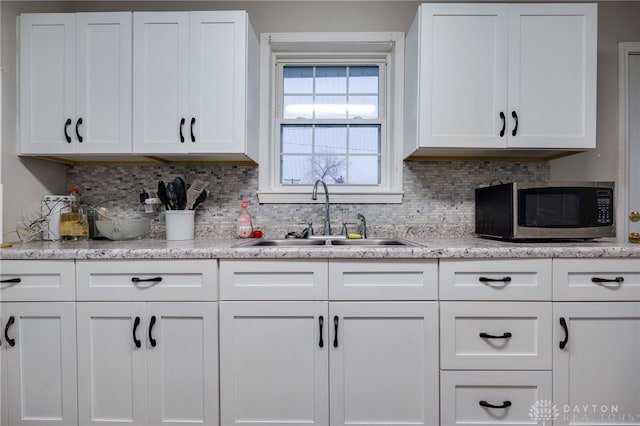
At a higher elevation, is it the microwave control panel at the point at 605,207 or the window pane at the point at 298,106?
the window pane at the point at 298,106

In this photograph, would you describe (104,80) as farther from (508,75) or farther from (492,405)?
(492,405)

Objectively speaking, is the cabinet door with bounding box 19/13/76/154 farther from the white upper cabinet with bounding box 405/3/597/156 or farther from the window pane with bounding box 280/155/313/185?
the white upper cabinet with bounding box 405/3/597/156

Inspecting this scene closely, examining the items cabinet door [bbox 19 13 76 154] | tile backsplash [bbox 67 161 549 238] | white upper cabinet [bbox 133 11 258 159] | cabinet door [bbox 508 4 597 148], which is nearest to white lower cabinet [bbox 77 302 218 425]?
tile backsplash [bbox 67 161 549 238]

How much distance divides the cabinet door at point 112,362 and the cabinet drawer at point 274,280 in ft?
1.32

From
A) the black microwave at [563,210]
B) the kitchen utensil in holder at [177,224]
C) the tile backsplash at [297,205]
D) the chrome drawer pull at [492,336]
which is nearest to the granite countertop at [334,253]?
the black microwave at [563,210]

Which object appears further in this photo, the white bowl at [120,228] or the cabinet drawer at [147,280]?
the white bowl at [120,228]

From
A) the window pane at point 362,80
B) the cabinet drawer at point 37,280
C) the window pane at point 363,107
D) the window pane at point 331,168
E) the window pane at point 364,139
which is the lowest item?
the cabinet drawer at point 37,280

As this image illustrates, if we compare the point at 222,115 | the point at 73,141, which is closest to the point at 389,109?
the point at 222,115

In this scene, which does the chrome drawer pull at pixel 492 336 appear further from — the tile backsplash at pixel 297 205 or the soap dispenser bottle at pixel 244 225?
the soap dispenser bottle at pixel 244 225

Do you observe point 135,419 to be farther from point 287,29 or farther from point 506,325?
point 287,29

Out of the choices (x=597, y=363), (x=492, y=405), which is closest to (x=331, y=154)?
(x=492, y=405)

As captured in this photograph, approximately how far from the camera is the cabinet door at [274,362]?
147cm

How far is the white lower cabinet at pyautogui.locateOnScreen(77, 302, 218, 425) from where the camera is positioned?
57.7 inches

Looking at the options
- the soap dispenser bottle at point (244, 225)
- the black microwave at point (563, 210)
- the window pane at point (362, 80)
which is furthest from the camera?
the window pane at point (362, 80)
